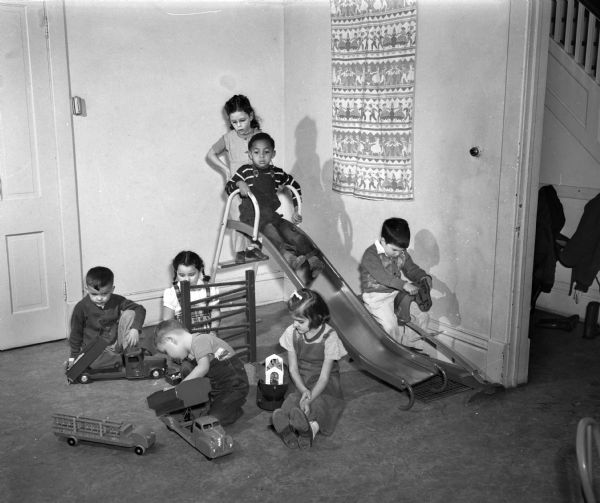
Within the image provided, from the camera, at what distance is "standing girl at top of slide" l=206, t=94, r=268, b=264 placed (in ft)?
18.8

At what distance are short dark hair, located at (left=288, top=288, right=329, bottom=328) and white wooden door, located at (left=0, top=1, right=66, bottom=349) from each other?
2.07 metres

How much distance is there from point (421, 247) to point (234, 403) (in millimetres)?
1715

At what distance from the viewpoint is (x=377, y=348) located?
16.2 feet

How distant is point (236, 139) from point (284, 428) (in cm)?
250

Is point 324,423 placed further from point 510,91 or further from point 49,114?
point 49,114

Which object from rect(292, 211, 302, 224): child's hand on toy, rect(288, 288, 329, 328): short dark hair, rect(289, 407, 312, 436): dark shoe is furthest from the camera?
rect(292, 211, 302, 224): child's hand on toy

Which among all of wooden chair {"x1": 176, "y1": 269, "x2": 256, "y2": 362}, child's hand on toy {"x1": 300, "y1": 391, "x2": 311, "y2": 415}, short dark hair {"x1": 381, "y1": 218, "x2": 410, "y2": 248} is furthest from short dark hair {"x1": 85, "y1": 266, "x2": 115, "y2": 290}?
short dark hair {"x1": 381, "y1": 218, "x2": 410, "y2": 248}

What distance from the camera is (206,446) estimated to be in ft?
12.5

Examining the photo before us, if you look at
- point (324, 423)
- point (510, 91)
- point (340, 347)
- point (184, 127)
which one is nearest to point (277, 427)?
point (324, 423)

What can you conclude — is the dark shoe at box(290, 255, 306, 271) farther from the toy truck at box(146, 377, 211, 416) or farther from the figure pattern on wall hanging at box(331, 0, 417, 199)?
the toy truck at box(146, 377, 211, 416)

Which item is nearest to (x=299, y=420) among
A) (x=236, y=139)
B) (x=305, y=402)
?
(x=305, y=402)

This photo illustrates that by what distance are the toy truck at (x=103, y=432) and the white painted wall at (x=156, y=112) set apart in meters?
1.86

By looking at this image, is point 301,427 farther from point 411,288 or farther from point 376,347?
point 411,288

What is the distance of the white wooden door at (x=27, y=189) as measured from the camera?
5105mm
